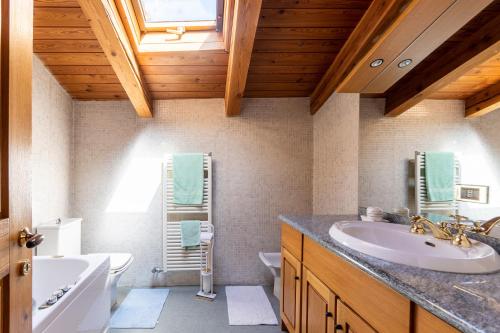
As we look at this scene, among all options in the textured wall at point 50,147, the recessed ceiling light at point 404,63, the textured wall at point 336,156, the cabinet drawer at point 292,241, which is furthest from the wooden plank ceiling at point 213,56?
the cabinet drawer at point 292,241

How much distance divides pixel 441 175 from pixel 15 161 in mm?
1812

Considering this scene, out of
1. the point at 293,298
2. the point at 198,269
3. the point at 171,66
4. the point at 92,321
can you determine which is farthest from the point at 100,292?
the point at 171,66

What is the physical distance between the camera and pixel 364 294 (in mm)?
1007

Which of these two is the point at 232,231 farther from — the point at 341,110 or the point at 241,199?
the point at 341,110

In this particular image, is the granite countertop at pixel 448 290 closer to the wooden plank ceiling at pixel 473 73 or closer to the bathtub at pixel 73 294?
the wooden plank ceiling at pixel 473 73

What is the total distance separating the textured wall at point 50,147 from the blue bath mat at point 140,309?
3.54 ft

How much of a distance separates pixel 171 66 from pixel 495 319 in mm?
2556

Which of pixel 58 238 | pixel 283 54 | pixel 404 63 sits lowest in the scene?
pixel 58 238

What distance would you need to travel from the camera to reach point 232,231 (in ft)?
9.45

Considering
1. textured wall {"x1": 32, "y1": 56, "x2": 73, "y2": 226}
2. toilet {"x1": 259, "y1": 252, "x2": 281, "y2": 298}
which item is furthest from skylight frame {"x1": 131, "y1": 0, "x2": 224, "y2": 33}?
toilet {"x1": 259, "y1": 252, "x2": 281, "y2": 298}

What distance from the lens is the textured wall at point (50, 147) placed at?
7.55 feet

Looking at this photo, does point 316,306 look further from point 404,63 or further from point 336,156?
point 404,63

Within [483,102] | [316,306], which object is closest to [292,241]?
[316,306]

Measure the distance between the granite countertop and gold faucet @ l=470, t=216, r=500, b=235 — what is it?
0.97ft
